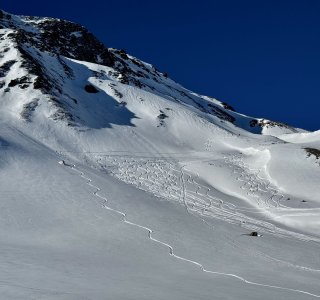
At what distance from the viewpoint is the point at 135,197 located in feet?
83.1

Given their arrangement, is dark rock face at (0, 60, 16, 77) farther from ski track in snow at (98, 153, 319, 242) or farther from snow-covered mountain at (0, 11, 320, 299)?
ski track in snow at (98, 153, 319, 242)

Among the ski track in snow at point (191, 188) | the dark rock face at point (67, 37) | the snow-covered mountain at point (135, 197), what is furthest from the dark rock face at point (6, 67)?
the dark rock face at point (67, 37)

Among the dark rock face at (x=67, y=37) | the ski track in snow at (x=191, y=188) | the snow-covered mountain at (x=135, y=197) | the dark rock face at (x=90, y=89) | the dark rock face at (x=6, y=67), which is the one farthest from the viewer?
the dark rock face at (x=67, y=37)

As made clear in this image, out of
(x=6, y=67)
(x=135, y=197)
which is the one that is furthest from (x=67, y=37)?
(x=135, y=197)

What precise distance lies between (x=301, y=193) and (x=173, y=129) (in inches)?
836

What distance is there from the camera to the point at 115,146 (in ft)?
137

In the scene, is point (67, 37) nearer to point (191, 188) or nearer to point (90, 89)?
point (90, 89)

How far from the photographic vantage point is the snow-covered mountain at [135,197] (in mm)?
11719

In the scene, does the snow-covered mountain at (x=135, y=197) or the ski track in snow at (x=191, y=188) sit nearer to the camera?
the snow-covered mountain at (x=135, y=197)

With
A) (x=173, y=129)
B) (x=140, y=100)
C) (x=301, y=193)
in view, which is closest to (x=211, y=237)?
(x=301, y=193)

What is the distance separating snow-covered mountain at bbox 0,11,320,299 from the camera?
38.4 feet

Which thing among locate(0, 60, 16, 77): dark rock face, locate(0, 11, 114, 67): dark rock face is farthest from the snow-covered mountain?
locate(0, 11, 114, 67): dark rock face

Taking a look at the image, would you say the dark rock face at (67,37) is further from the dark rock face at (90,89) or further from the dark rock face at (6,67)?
the dark rock face at (6,67)

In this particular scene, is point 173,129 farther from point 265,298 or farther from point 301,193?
point 265,298
